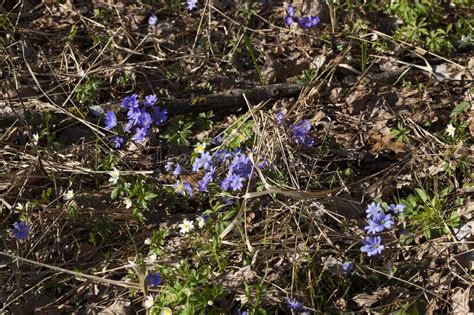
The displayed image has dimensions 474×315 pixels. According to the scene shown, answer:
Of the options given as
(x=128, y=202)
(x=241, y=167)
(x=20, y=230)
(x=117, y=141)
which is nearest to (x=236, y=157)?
(x=241, y=167)

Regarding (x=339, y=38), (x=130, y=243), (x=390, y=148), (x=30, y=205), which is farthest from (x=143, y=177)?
(x=339, y=38)

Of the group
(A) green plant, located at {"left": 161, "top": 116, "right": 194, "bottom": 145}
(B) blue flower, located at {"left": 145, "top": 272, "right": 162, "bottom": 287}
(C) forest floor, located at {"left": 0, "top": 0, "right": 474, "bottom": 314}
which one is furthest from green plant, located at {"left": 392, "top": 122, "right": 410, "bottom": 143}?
(B) blue flower, located at {"left": 145, "top": 272, "right": 162, "bottom": 287}

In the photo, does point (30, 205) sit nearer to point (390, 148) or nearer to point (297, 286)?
point (297, 286)

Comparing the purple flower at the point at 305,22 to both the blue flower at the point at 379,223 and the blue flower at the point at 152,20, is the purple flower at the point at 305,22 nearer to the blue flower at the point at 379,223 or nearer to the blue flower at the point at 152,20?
the blue flower at the point at 152,20

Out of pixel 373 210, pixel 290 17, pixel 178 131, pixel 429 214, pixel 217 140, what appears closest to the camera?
pixel 373 210

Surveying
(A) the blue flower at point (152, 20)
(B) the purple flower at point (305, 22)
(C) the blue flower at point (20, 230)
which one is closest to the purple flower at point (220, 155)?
(C) the blue flower at point (20, 230)

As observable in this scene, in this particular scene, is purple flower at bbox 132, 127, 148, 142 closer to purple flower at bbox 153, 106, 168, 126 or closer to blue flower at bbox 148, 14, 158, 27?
purple flower at bbox 153, 106, 168, 126

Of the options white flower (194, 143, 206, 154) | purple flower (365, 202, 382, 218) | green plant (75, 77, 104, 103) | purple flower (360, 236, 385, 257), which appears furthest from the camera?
green plant (75, 77, 104, 103)

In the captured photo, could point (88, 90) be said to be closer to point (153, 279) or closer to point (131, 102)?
point (131, 102)
